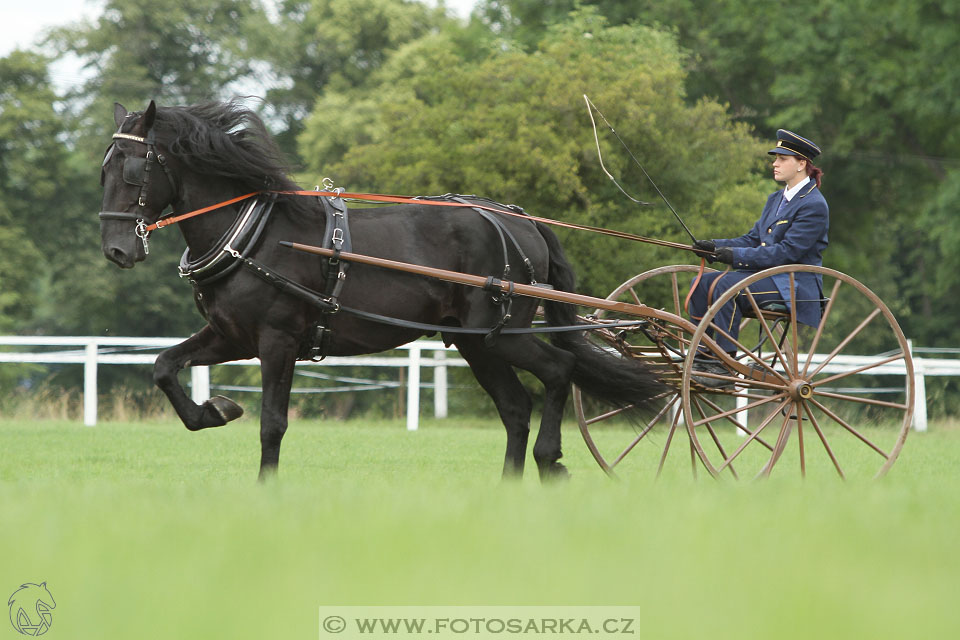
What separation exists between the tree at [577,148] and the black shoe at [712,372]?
11231 millimetres

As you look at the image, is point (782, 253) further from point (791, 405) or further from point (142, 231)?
point (142, 231)

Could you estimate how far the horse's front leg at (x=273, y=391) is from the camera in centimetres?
630

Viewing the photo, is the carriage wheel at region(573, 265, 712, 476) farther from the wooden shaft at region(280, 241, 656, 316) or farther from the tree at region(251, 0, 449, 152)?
the tree at region(251, 0, 449, 152)

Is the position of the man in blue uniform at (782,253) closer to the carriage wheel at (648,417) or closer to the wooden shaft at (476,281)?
the carriage wheel at (648,417)

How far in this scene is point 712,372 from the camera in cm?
707

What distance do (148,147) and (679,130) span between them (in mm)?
14711

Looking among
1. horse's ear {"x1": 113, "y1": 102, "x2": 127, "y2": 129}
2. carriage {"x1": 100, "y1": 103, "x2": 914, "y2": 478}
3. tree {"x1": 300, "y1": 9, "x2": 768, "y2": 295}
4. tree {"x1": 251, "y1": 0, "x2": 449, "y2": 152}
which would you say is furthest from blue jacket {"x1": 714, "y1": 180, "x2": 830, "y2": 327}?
tree {"x1": 251, "y1": 0, "x2": 449, "y2": 152}

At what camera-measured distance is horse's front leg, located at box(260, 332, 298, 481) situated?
6.30 m

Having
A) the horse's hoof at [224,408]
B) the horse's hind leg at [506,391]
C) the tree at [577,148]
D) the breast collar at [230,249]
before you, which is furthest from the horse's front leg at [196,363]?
the tree at [577,148]

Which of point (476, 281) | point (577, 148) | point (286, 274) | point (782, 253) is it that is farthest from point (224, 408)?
point (577, 148)

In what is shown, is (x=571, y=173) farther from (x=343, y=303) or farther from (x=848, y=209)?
(x=848, y=209)

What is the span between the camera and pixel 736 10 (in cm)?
2941

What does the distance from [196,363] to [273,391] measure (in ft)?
2.07

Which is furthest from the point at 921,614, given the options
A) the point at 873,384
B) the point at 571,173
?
the point at 873,384
